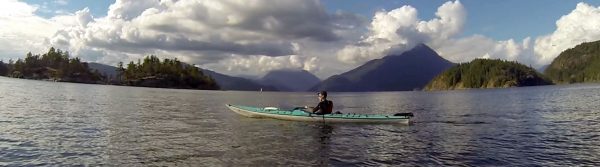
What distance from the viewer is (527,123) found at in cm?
4209

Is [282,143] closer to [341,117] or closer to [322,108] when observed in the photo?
[322,108]

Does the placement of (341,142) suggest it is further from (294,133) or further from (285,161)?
(285,161)

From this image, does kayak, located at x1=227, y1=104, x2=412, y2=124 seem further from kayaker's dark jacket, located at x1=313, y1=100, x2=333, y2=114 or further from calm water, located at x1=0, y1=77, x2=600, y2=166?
calm water, located at x1=0, y1=77, x2=600, y2=166

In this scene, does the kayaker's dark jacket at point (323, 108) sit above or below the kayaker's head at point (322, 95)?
below

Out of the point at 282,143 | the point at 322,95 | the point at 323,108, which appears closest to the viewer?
the point at 282,143

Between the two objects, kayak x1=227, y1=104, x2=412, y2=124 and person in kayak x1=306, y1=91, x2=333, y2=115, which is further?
person in kayak x1=306, y1=91, x2=333, y2=115

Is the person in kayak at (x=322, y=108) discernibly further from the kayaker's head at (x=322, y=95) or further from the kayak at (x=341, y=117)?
the kayak at (x=341, y=117)

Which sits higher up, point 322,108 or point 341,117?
point 322,108

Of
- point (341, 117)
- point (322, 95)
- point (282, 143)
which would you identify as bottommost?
point (282, 143)

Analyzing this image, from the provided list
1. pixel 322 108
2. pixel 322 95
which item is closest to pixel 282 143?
pixel 322 95

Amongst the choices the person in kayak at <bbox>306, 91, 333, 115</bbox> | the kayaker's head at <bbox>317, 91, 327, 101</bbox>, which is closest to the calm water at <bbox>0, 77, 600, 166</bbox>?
the person in kayak at <bbox>306, 91, 333, 115</bbox>

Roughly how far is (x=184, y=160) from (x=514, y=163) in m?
17.0

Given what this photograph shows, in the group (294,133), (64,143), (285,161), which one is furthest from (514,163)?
(64,143)

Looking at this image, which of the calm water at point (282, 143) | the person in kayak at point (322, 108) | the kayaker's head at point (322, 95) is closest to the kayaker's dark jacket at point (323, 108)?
the person in kayak at point (322, 108)
